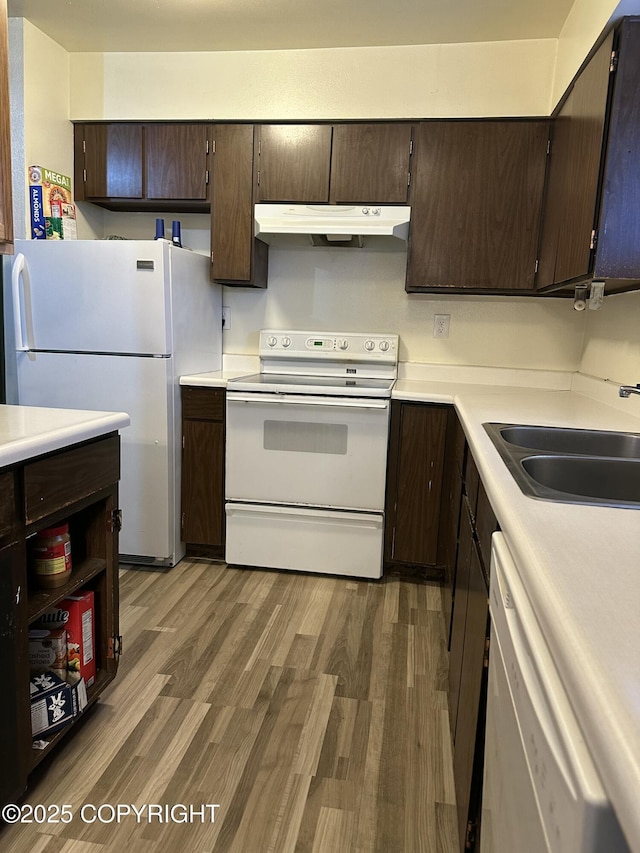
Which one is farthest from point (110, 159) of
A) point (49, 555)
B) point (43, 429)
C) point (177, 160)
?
point (49, 555)

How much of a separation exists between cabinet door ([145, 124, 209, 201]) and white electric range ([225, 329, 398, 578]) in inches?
39.8

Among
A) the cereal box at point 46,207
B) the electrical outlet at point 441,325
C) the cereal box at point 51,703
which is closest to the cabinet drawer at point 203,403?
the cereal box at point 46,207

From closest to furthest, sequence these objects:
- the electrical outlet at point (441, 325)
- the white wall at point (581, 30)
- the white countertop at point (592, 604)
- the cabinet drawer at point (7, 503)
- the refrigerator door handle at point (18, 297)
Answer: the white countertop at point (592, 604), the cabinet drawer at point (7, 503), the white wall at point (581, 30), the refrigerator door handle at point (18, 297), the electrical outlet at point (441, 325)

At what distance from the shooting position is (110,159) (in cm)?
293

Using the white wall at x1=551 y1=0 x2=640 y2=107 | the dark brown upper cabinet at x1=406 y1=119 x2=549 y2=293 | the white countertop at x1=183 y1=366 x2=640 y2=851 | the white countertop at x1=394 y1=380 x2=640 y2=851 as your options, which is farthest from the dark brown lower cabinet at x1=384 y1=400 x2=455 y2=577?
the white wall at x1=551 y1=0 x2=640 y2=107

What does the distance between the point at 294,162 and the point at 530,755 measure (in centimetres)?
272

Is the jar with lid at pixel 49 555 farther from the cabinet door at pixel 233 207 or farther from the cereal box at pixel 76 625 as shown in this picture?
the cabinet door at pixel 233 207

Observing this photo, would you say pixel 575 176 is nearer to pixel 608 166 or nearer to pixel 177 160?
pixel 608 166

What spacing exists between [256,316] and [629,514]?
256 cm

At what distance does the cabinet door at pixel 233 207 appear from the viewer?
9.25ft

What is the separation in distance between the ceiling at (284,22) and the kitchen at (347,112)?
71 millimetres

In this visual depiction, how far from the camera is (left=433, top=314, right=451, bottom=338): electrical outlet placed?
3.04 m

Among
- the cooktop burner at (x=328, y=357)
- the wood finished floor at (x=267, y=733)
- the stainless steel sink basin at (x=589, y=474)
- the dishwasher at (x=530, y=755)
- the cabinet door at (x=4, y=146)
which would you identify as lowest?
the wood finished floor at (x=267, y=733)

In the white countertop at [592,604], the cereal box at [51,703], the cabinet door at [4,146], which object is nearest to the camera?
the white countertop at [592,604]
